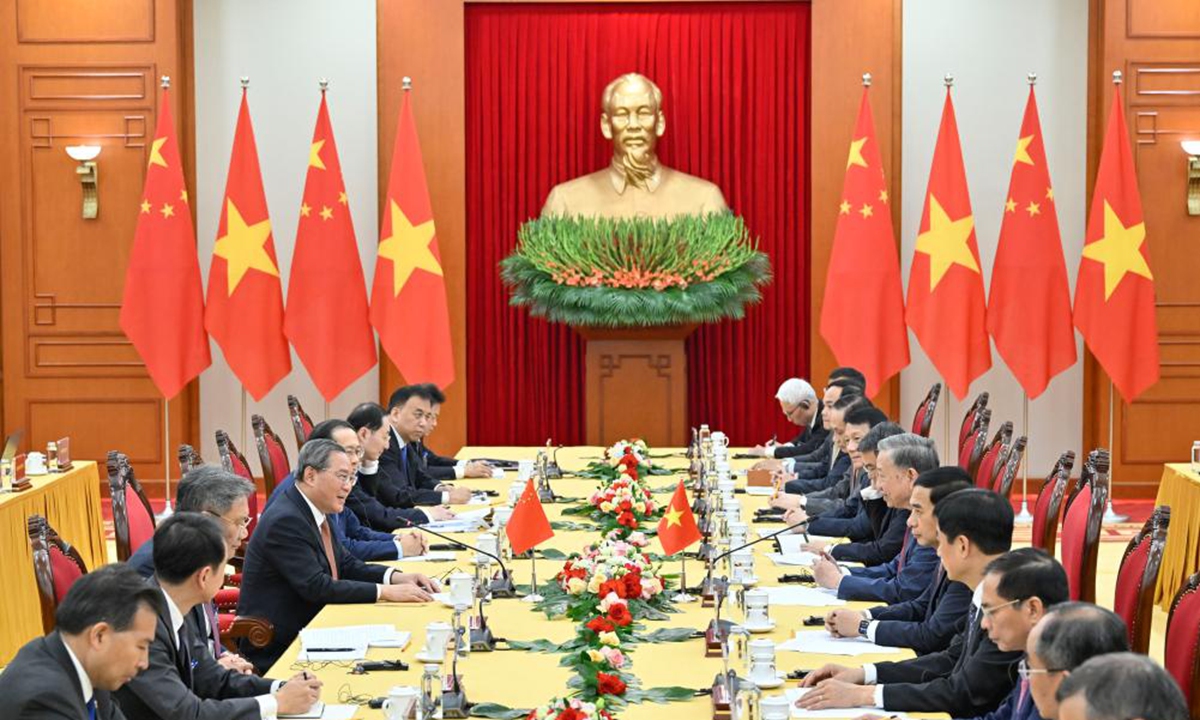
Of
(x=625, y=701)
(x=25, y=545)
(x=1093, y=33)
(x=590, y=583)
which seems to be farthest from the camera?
(x=1093, y=33)

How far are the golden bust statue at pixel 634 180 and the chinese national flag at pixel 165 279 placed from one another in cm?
237

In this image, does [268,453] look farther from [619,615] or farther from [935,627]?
[935,627]

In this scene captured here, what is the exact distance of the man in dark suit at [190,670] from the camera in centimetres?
406

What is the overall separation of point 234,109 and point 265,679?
305 inches

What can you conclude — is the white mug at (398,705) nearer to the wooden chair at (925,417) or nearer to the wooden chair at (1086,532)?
the wooden chair at (1086,532)

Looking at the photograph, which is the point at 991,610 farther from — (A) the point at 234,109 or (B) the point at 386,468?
(A) the point at 234,109

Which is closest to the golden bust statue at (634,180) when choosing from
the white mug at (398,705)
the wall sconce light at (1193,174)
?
the wall sconce light at (1193,174)

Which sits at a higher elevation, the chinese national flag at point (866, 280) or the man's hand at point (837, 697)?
the chinese national flag at point (866, 280)

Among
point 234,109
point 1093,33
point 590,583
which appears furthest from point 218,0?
point 590,583

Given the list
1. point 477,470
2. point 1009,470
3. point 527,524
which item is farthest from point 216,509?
point 477,470

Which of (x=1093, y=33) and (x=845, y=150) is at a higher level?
(x=1093, y=33)

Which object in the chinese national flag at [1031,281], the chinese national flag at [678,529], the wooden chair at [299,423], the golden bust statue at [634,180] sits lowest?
the chinese national flag at [678,529]

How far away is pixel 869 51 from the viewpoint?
11.3 metres

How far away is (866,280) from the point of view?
35.7 feet
